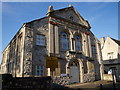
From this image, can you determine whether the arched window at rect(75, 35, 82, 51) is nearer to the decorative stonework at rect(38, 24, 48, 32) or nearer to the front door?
the front door

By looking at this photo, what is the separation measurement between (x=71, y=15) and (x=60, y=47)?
18.1 ft

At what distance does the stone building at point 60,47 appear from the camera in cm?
1101

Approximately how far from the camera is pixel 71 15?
15844 millimetres

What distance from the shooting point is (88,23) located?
17469 millimetres

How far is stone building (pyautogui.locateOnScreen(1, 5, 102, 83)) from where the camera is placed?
1101 centimetres

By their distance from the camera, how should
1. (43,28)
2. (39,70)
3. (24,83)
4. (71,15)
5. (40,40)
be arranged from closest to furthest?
(24,83) → (39,70) → (40,40) → (43,28) → (71,15)

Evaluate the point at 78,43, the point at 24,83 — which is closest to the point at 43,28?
the point at 78,43

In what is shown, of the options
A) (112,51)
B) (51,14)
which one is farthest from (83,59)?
(112,51)

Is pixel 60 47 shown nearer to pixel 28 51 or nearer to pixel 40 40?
pixel 40 40

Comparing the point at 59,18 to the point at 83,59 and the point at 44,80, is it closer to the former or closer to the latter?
the point at 83,59

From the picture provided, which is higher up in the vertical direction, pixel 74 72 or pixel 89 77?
pixel 74 72

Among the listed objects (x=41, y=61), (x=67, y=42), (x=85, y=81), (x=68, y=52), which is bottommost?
(x=85, y=81)

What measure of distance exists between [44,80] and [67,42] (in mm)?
7333

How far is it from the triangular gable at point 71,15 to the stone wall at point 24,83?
9.07 meters
